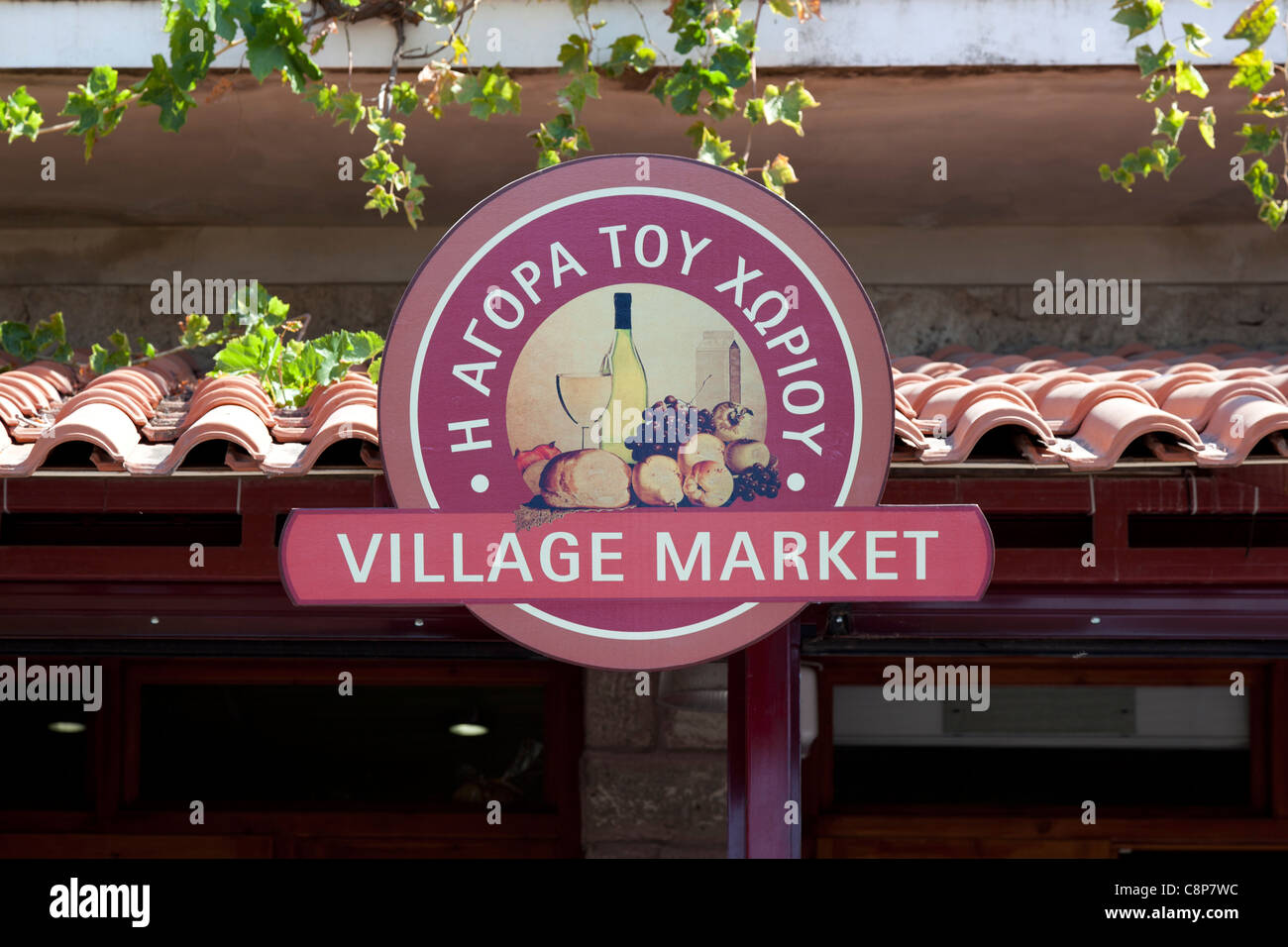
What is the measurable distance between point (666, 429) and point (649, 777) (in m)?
2.63

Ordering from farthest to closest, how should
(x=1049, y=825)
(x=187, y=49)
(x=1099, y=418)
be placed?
(x=1049, y=825) < (x=187, y=49) < (x=1099, y=418)

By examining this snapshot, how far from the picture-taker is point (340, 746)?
5699 millimetres

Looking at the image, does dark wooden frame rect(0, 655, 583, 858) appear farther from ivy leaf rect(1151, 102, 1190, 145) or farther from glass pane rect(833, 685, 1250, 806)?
ivy leaf rect(1151, 102, 1190, 145)

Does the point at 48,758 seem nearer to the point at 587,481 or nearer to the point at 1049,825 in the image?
the point at 587,481

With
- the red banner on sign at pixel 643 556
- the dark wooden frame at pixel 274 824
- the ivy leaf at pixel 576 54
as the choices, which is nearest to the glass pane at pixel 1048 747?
the dark wooden frame at pixel 274 824

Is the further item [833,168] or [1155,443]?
[833,168]

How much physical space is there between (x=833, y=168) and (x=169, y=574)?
3.57 meters

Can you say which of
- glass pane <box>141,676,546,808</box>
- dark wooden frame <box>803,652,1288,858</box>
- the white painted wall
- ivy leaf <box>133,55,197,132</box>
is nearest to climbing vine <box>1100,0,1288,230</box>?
the white painted wall

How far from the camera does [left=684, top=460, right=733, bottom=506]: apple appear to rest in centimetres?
303

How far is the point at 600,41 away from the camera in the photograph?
5043mm

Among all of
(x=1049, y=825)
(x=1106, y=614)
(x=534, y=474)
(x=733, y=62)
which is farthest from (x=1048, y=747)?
(x=534, y=474)

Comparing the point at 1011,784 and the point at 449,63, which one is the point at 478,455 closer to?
the point at 449,63

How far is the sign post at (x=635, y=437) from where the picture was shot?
2.96 m
